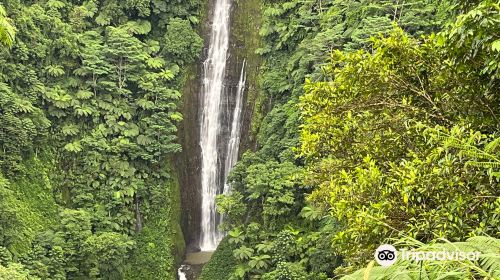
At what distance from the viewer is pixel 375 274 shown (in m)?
2.83

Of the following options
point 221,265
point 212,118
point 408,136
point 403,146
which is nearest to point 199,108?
point 212,118

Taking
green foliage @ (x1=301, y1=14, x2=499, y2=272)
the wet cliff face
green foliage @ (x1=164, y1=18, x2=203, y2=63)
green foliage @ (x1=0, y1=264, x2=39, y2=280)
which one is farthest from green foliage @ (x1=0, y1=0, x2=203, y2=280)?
green foliage @ (x1=301, y1=14, x2=499, y2=272)

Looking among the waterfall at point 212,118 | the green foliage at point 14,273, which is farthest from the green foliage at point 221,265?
the green foliage at point 14,273

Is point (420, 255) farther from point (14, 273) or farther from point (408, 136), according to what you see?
point (14, 273)

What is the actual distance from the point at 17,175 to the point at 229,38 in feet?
28.9

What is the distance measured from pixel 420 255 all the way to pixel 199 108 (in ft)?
55.5

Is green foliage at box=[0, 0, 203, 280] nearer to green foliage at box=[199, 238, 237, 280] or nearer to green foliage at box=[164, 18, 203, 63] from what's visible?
green foliage at box=[164, 18, 203, 63]

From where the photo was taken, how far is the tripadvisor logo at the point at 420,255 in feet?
9.20

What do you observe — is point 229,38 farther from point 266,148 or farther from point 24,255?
point 24,255

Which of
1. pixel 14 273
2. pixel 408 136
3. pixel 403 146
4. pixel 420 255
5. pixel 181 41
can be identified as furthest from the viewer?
pixel 181 41

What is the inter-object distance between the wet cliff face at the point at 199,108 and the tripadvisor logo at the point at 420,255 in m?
15.6

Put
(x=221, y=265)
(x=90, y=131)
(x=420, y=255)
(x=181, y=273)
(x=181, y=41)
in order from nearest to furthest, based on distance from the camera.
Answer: (x=420, y=255) < (x=221, y=265) < (x=90, y=131) < (x=181, y=273) < (x=181, y=41)

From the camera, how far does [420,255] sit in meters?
2.91

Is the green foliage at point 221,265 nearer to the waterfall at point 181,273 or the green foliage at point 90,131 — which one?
the waterfall at point 181,273
